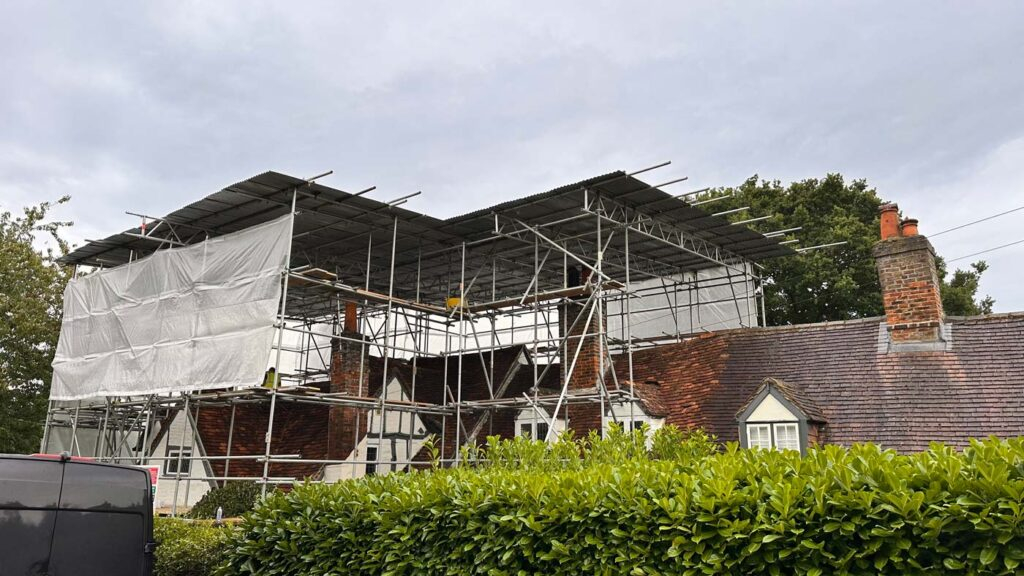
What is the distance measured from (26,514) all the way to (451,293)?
20.3 meters

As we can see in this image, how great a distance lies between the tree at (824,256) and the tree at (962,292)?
4cm

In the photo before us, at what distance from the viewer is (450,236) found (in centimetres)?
2123

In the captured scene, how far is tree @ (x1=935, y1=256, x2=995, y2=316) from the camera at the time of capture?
104ft

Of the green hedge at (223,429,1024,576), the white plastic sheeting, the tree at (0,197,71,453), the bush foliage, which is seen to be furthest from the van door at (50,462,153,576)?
the tree at (0,197,71,453)

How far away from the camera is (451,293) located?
27.3 meters

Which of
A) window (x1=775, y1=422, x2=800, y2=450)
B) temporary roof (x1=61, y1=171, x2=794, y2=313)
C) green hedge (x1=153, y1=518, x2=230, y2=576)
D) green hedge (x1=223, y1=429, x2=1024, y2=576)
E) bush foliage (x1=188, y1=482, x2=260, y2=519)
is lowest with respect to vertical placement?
green hedge (x1=153, y1=518, x2=230, y2=576)

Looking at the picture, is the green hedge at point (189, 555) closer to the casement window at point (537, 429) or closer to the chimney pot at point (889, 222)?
the casement window at point (537, 429)

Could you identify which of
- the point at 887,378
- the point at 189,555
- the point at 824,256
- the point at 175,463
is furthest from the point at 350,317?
the point at 824,256

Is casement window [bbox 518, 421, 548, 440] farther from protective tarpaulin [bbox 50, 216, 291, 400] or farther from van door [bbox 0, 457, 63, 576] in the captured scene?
van door [bbox 0, 457, 63, 576]

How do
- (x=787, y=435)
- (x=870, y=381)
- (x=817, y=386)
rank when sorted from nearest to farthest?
(x=787, y=435) < (x=870, y=381) < (x=817, y=386)

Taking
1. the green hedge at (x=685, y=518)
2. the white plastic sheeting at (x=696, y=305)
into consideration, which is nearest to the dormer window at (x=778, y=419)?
the green hedge at (x=685, y=518)

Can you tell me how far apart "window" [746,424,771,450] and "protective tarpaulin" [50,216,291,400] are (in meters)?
10.2

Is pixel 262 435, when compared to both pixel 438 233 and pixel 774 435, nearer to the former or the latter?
pixel 438 233

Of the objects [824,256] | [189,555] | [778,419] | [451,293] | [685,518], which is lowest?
[189,555]
